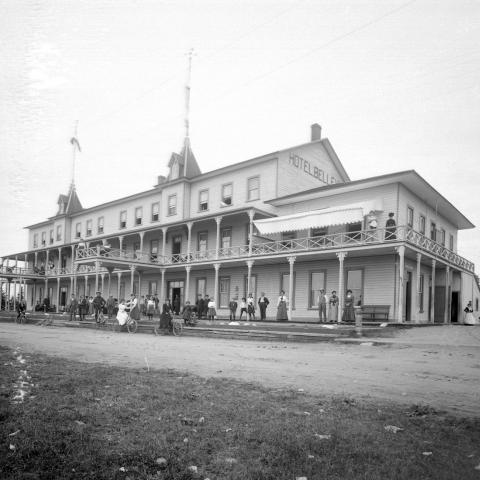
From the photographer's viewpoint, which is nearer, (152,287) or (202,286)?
(202,286)

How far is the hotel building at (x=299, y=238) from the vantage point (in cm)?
2570

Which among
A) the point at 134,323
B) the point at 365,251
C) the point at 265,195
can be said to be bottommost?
the point at 134,323

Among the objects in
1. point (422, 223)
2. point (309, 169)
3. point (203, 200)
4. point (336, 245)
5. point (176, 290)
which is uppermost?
point (309, 169)

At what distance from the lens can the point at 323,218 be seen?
25.4m

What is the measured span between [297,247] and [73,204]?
35.9 meters

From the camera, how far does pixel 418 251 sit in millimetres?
24188

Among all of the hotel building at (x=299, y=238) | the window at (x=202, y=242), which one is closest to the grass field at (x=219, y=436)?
the hotel building at (x=299, y=238)

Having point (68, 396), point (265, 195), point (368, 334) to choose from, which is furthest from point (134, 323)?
point (68, 396)

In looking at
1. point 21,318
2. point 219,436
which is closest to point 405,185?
point 219,436

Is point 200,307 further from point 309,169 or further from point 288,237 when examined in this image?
point 309,169

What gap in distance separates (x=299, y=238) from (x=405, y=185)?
21.7 feet

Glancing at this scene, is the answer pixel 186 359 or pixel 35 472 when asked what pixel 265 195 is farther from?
pixel 35 472

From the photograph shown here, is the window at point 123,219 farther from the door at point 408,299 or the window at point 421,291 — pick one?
the door at point 408,299

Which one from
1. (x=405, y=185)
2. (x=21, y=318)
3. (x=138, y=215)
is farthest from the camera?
(x=138, y=215)
